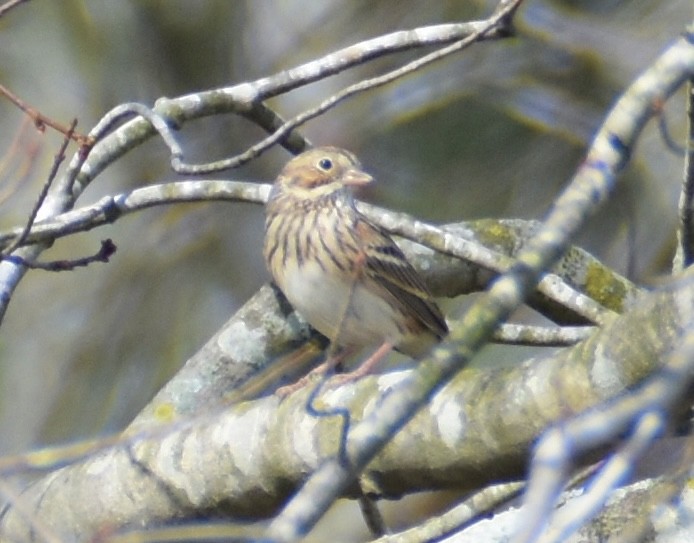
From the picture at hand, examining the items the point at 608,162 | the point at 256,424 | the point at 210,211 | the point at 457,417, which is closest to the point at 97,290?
the point at 210,211

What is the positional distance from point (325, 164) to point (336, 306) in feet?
2.73

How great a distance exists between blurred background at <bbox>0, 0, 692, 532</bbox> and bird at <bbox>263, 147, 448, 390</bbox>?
11.6ft

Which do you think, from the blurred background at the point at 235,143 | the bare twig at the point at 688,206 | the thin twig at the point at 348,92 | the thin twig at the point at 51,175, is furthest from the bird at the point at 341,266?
the blurred background at the point at 235,143

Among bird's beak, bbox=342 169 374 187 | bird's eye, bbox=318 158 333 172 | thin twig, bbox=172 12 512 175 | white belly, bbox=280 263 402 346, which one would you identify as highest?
Result: thin twig, bbox=172 12 512 175

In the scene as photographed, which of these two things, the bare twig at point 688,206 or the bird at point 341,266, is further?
the bird at point 341,266

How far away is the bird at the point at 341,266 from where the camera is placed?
5.58 m

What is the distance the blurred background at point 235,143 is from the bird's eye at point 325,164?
345 centimetres

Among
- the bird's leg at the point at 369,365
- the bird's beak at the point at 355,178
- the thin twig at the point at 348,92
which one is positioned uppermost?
the thin twig at the point at 348,92

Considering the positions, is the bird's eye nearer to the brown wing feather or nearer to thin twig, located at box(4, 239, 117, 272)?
the brown wing feather

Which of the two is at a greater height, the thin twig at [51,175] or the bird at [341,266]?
the thin twig at [51,175]

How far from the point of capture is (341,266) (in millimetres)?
5656

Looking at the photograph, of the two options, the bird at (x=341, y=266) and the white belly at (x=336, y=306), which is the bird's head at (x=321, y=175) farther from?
the white belly at (x=336, y=306)

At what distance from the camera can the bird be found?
5.58 metres

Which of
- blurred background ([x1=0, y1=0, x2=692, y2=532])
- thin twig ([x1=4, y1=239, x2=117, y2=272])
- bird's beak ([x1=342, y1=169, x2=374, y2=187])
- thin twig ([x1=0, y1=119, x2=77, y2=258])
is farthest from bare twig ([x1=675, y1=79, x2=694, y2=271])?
blurred background ([x1=0, y1=0, x2=692, y2=532])
